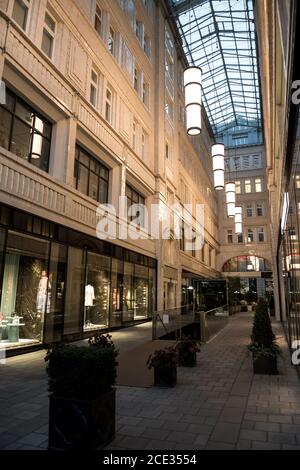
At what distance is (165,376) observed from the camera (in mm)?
6871

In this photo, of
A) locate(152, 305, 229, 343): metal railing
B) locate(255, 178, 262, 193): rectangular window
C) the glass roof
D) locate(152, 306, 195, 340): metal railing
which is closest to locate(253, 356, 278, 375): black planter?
locate(152, 305, 229, 343): metal railing

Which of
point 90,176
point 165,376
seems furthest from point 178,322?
point 165,376

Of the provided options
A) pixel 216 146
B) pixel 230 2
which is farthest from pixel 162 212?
pixel 230 2

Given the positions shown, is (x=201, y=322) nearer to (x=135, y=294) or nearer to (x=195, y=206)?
(x=135, y=294)

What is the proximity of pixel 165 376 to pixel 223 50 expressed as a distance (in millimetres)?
34291

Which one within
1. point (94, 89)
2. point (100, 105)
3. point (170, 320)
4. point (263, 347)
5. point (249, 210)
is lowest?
point (263, 347)

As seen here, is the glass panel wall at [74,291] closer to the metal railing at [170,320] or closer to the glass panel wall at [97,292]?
the glass panel wall at [97,292]

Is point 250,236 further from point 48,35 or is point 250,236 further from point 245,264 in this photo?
point 48,35

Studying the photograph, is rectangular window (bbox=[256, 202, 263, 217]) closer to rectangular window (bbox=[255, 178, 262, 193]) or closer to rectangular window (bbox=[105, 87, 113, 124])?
rectangular window (bbox=[255, 178, 262, 193])

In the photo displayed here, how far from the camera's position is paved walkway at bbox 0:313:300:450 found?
4.15 m

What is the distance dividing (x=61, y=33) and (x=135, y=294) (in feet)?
42.9

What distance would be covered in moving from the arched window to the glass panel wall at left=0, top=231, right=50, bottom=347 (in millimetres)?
41368

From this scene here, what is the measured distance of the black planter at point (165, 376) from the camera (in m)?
6.86

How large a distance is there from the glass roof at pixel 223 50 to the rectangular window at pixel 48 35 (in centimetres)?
1740
